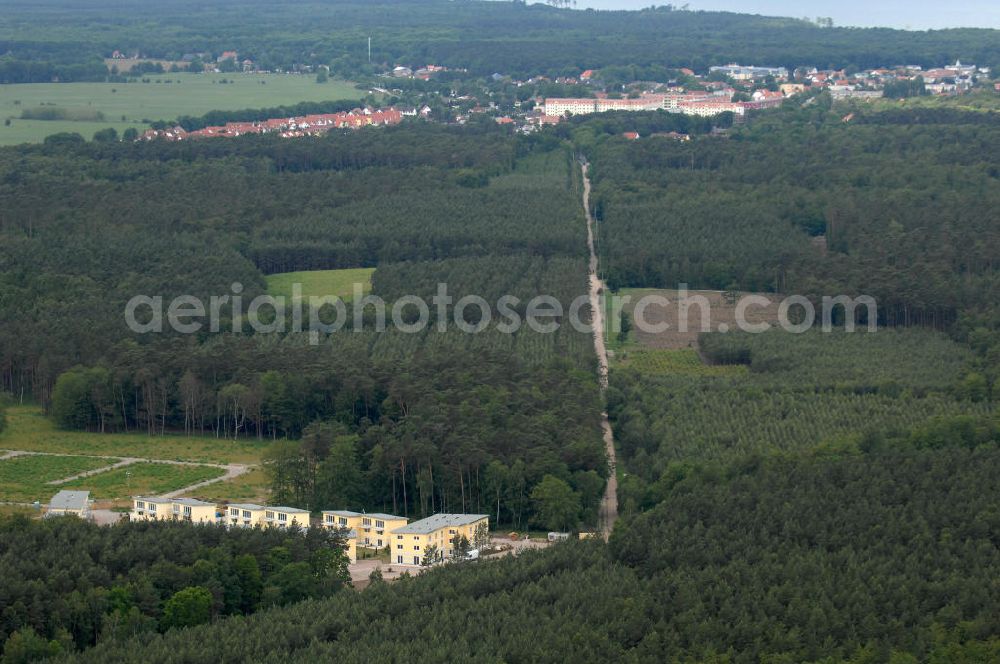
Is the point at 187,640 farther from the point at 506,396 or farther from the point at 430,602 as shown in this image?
the point at 506,396

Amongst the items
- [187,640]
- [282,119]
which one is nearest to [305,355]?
[187,640]

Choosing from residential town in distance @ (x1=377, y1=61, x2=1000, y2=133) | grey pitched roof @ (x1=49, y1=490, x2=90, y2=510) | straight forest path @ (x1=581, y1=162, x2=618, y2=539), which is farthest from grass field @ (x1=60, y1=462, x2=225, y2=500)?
residential town in distance @ (x1=377, y1=61, x2=1000, y2=133)

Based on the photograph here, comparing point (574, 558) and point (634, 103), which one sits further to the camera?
point (634, 103)

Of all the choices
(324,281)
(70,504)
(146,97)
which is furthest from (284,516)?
(146,97)

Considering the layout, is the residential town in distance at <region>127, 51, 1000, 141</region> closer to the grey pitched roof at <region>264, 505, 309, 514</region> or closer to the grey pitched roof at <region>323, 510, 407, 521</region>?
the grey pitched roof at <region>264, 505, 309, 514</region>

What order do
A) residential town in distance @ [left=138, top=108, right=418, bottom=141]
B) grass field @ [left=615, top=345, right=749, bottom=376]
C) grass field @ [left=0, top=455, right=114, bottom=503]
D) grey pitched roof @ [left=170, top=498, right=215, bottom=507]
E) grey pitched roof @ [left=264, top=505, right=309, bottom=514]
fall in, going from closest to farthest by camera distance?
grey pitched roof @ [left=264, top=505, right=309, bottom=514] → grey pitched roof @ [left=170, top=498, right=215, bottom=507] → grass field @ [left=0, top=455, right=114, bottom=503] → grass field @ [left=615, top=345, right=749, bottom=376] → residential town in distance @ [left=138, top=108, right=418, bottom=141]

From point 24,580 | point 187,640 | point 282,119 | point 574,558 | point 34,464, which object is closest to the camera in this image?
point 187,640

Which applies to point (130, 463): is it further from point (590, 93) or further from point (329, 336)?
point (590, 93)
